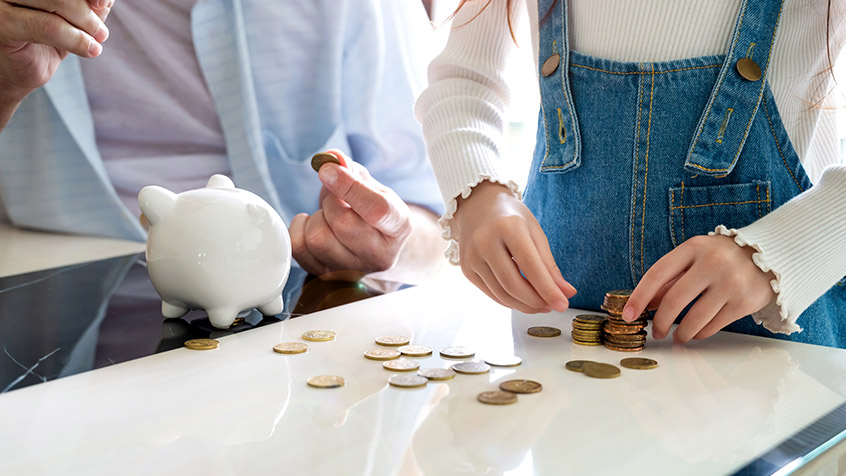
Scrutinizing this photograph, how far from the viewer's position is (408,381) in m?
0.54

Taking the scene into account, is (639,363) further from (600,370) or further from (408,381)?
(408,381)

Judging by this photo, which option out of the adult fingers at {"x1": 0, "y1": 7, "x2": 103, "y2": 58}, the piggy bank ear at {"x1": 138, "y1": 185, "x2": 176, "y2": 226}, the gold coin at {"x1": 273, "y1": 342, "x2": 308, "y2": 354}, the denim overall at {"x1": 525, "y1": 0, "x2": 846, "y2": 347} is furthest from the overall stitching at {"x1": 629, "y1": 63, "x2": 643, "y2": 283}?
the adult fingers at {"x1": 0, "y1": 7, "x2": 103, "y2": 58}

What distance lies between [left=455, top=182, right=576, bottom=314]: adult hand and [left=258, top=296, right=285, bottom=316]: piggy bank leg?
8.6 inches

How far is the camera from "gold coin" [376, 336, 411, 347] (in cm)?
66

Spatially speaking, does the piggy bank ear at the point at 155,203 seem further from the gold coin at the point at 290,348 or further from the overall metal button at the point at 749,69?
the overall metal button at the point at 749,69

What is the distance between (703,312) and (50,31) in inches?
33.8

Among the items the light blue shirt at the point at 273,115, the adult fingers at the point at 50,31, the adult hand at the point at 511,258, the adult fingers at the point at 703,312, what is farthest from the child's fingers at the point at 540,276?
the light blue shirt at the point at 273,115

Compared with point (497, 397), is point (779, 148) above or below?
above

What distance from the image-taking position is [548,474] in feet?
1.28

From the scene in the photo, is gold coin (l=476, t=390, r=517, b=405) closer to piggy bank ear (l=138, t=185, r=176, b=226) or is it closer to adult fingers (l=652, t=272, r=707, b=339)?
adult fingers (l=652, t=272, r=707, b=339)

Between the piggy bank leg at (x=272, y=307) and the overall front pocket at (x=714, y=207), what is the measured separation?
0.47 m

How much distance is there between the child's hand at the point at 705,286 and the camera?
64 centimetres

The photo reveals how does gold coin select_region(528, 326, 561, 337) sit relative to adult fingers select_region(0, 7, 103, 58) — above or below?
below

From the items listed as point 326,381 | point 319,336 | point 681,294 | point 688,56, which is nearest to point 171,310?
→ point 319,336
